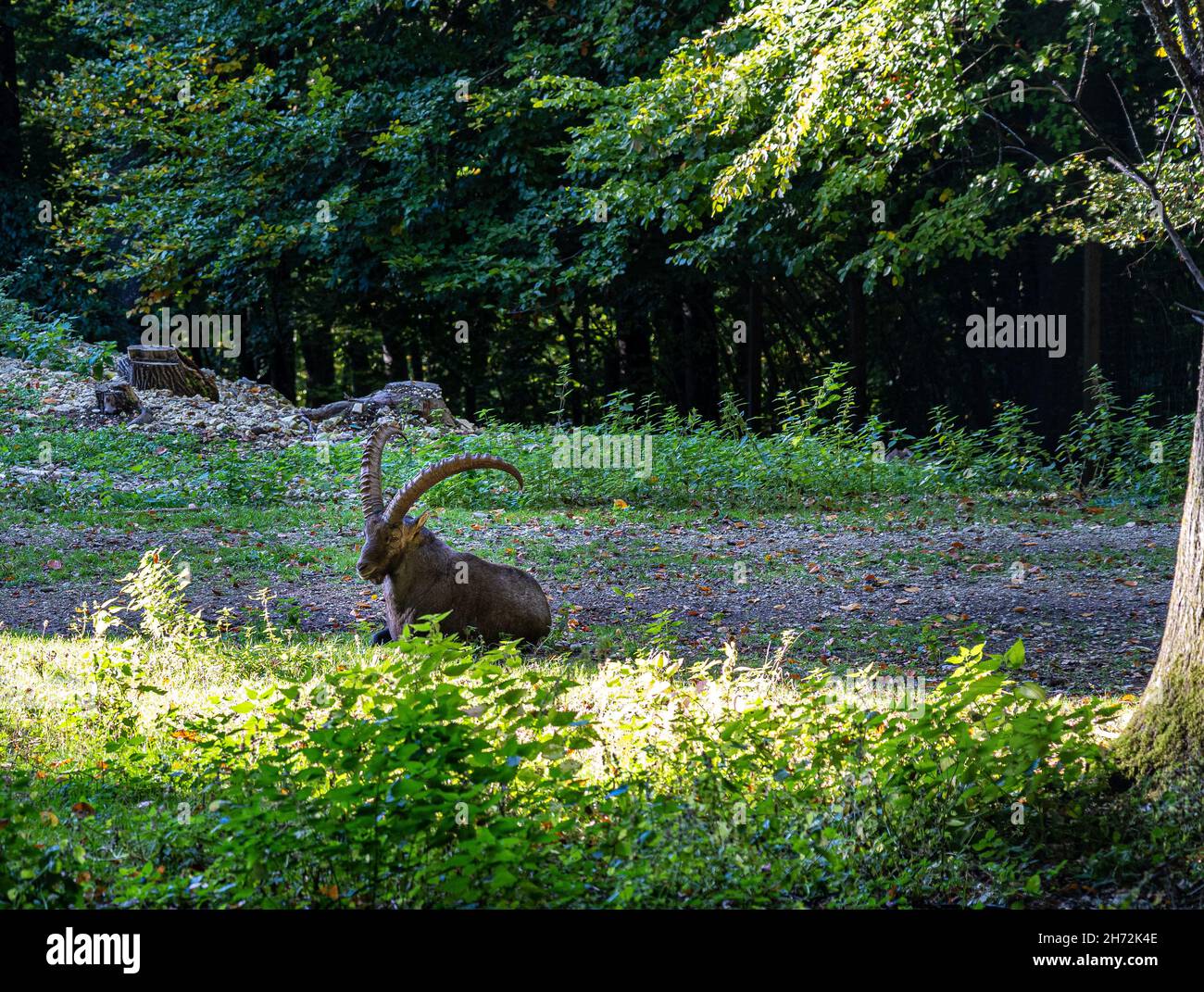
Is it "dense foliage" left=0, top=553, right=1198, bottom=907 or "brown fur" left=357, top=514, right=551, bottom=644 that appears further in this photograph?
"brown fur" left=357, top=514, right=551, bottom=644

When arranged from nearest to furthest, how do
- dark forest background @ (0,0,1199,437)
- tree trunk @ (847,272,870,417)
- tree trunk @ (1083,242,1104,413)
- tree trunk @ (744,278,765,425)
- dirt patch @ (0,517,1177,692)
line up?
1. dirt patch @ (0,517,1177,692)
2. tree trunk @ (1083,242,1104,413)
3. dark forest background @ (0,0,1199,437)
4. tree trunk @ (847,272,870,417)
5. tree trunk @ (744,278,765,425)

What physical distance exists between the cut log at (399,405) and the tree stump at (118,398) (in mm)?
2686

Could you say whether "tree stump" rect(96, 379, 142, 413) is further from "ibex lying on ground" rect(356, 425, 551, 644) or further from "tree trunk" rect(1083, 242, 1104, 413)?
"tree trunk" rect(1083, 242, 1104, 413)

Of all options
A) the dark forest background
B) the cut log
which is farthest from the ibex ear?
the cut log

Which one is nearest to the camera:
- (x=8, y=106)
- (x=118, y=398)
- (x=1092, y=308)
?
(x=1092, y=308)

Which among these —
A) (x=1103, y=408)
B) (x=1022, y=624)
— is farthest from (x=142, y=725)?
(x=1103, y=408)

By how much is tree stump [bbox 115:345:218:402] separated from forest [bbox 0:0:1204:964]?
0.10m

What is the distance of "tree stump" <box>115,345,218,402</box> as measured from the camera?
64.7 feet

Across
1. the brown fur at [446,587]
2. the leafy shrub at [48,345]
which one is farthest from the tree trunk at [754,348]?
the brown fur at [446,587]

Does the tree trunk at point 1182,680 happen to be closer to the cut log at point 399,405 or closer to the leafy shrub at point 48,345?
the cut log at point 399,405

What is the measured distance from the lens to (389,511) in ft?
26.3

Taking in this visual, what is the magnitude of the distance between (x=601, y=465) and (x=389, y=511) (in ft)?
26.5

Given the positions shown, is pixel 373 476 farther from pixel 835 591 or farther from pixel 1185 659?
pixel 1185 659

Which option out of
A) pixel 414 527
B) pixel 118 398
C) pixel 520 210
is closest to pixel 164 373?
pixel 118 398
